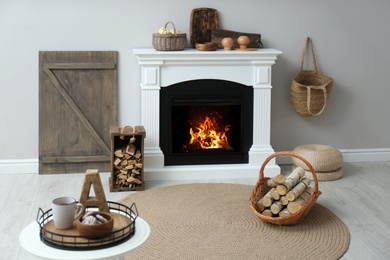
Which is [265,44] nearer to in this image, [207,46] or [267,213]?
[207,46]

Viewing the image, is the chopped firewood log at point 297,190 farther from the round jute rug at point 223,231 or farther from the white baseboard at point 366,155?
the white baseboard at point 366,155

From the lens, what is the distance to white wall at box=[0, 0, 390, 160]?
5738mm

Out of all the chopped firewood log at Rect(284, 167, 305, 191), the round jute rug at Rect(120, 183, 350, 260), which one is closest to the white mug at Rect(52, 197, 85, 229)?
the round jute rug at Rect(120, 183, 350, 260)

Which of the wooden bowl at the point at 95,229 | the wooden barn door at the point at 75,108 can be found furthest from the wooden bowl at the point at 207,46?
the wooden bowl at the point at 95,229

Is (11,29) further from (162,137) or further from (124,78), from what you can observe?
(162,137)

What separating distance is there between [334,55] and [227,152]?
4.25 ft

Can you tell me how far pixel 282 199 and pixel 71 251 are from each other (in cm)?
216

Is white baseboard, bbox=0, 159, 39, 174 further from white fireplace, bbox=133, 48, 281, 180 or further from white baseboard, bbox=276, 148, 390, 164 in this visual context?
white baseboard, bbox=276, 148, 390, 164

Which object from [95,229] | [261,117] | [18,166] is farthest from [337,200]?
[95,229]

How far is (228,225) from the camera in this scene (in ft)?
14.9

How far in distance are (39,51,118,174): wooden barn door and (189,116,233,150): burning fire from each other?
690 millimetres

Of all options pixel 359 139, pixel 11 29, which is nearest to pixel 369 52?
pixel 359 139

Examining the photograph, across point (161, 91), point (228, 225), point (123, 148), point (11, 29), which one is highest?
point (11, 29)

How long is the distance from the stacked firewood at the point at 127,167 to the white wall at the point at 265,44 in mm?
643
